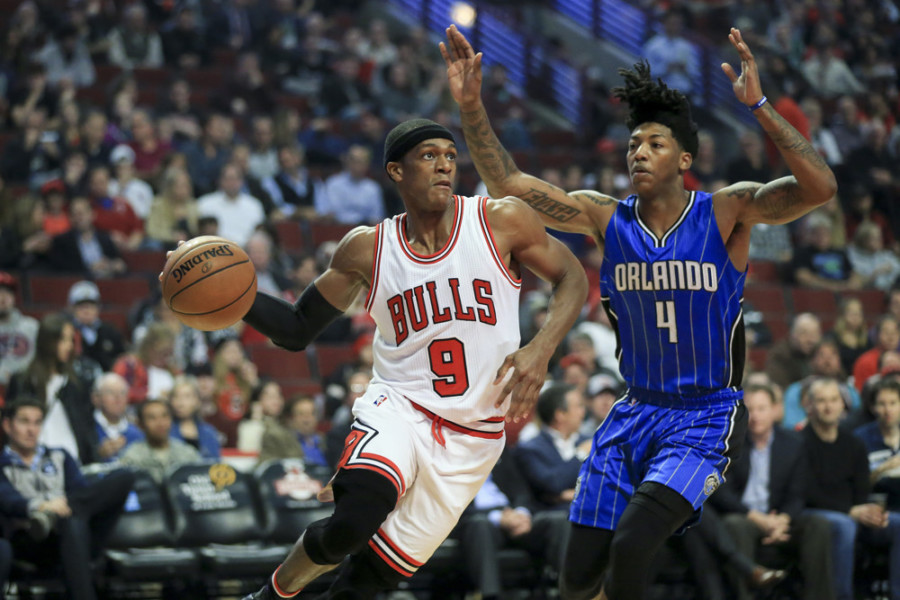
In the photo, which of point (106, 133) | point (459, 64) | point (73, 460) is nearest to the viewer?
point (459, 64)

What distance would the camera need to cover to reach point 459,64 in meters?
5.19

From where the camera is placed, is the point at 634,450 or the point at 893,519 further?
the point at 893,519

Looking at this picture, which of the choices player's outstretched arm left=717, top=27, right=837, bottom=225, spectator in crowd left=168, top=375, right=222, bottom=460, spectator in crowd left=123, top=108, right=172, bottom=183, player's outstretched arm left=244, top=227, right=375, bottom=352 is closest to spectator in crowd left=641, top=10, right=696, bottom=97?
spectator in crowd left=123, top=108, right=172, bottom=183

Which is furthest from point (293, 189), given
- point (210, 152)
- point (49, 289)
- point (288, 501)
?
point (288, 501)

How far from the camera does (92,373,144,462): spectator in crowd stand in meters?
8.45

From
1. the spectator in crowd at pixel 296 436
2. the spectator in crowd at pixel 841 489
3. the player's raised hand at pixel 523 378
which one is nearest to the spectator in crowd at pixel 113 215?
the spectator in crowd at pixel 296 436

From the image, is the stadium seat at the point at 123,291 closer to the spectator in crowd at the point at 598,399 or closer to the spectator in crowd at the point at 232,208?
the spectator in crowd at the point at 232,208

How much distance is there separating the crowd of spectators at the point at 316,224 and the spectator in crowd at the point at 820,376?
0.10 ft

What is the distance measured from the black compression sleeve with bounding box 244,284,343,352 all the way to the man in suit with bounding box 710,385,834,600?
3.79 meters

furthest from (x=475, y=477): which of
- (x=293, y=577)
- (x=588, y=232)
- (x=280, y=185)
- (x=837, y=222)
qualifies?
(x=837, y=222)

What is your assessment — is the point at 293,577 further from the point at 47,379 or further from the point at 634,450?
the point at 47,379

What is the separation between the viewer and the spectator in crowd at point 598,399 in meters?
9.11

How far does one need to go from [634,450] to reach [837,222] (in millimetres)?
9478

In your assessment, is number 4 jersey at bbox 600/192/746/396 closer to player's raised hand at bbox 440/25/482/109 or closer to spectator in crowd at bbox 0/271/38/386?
player's raised hand at bbox 440/25/482/109
